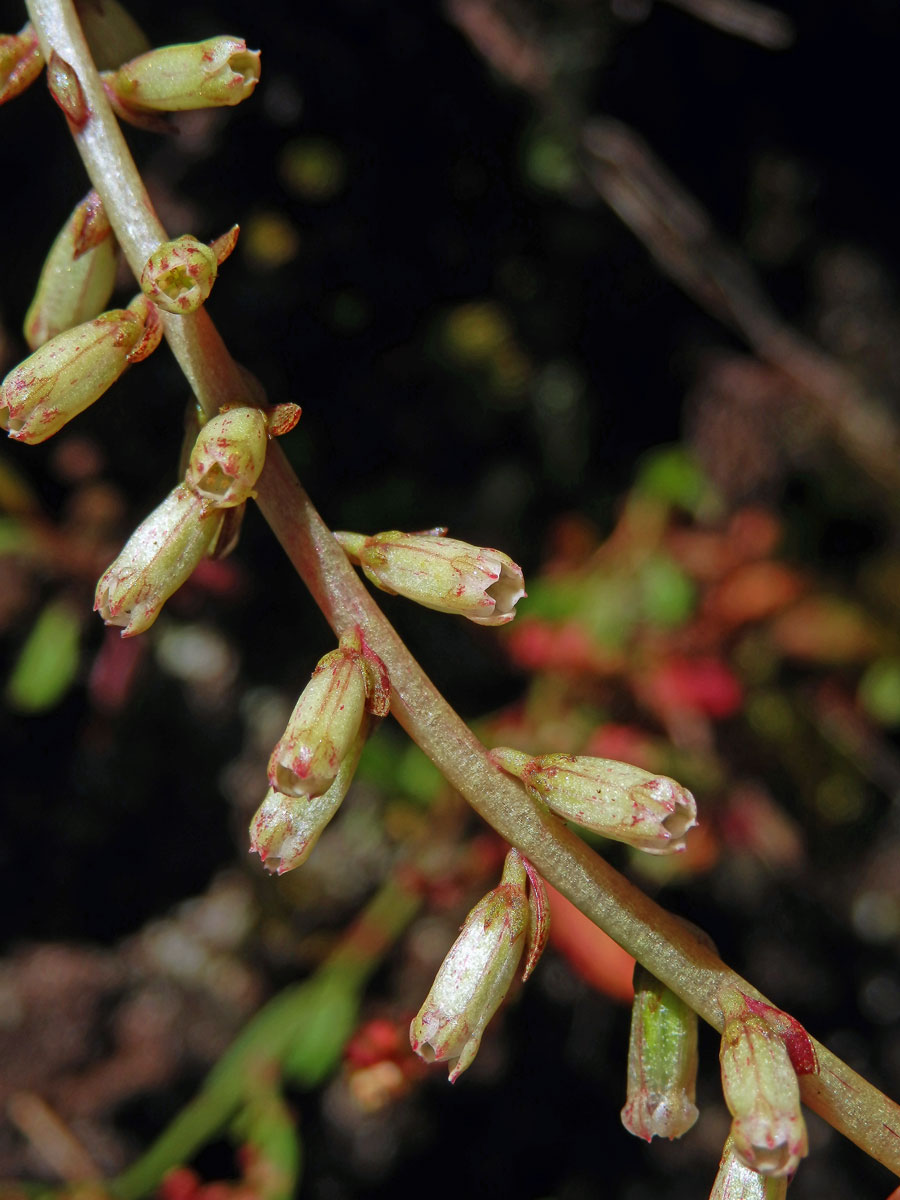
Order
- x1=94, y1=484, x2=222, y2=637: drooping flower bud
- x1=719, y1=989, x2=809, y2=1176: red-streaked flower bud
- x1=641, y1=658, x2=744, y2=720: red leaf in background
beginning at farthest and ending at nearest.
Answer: x1=641, y1=658, x2=744, y2=720: red leaf in background, x1=94, y1=484, x2=222, y2=637: drooping flower bud, x1=719, y1=989, x2=809, y2=1176: red-streaked flower bud

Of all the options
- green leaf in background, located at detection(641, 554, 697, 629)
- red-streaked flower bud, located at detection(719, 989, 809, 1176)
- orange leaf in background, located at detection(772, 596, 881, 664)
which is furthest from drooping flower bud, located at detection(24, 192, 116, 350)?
orange leaf in background, located at detection(772, 596, 881, 664)


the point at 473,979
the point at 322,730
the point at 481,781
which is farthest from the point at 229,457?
the point at 473,979

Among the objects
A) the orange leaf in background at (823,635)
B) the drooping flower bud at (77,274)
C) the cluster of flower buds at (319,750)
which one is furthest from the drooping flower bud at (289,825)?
the orange leaf in background at (823,635)

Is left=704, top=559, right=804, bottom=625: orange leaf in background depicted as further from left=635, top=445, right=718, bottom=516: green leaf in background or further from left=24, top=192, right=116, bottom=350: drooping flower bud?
left=24, top=192, right=116, bottom=350: drooping flower bud

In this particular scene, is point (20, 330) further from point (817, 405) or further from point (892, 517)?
point (892, 517)

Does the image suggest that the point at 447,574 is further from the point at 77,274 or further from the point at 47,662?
the point at 47,662
